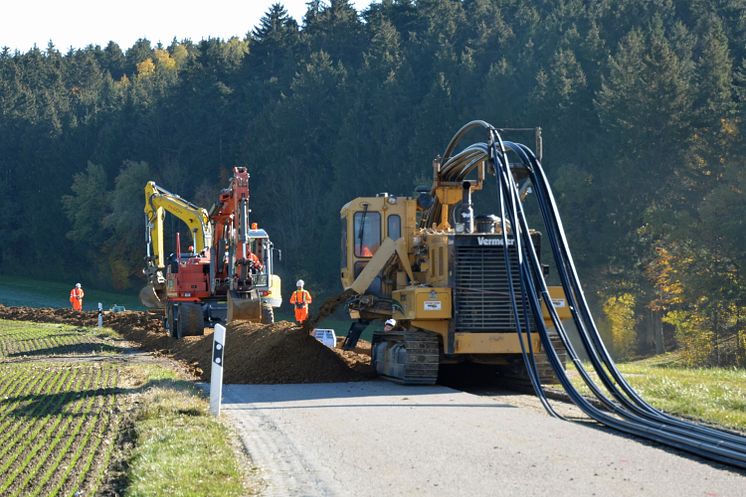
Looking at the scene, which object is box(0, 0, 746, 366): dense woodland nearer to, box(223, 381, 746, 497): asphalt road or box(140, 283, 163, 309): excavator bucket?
box(140, 283, 163, 309): excavator bucket

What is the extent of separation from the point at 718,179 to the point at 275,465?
4456 cm

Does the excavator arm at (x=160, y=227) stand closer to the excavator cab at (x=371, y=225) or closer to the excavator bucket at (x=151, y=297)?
the excavator bucket at (x=151, y=297)

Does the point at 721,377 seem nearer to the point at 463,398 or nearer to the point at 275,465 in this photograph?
the point at 463,398

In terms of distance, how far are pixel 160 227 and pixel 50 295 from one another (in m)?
53.4

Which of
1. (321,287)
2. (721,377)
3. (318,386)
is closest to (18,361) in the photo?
(318,386)

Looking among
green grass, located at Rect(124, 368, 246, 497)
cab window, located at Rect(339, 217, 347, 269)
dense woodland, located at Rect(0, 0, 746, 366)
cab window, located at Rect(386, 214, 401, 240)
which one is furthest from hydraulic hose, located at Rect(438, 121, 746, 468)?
dense woodland, located at Rect(0, 0, 746, 366)

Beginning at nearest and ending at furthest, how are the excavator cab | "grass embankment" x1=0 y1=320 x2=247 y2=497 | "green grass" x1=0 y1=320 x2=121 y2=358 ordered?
"grass embankment" x1=0 y1=320 x2=247 y2=497
the excavator cab
"green grass" x1=0 y1=320 x2=121 y2=358

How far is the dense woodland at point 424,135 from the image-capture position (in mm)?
52062

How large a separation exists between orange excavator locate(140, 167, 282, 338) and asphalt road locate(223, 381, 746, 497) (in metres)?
11.3

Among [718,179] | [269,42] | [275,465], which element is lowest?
[275,465]

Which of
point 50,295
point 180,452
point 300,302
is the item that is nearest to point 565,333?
point 180,452

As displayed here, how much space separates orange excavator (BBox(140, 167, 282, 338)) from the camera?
26.6m

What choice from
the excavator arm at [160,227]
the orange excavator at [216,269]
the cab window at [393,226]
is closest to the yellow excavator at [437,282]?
the cab window at [393,226]

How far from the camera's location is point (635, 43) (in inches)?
2427
